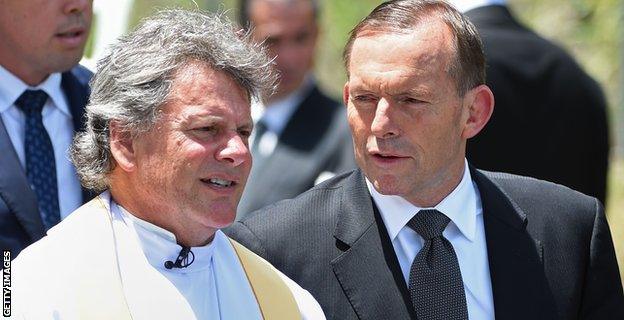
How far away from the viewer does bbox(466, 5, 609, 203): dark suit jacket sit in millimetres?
5754

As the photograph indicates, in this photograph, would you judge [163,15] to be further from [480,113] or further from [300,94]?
[300,94]

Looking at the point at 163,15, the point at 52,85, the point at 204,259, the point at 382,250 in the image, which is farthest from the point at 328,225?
the point at 52,85

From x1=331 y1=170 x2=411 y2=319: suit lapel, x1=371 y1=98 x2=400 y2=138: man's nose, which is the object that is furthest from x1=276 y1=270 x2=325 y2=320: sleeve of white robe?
x1=371 y1=98 x2=400 y2=138: man's nose

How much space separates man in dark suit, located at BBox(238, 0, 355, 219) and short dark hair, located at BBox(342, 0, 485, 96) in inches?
76.5

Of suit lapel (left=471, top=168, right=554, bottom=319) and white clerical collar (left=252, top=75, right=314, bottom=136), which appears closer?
suit lapel (left=471, top=168, right=554, bottom=319)

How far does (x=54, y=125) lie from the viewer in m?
4.56

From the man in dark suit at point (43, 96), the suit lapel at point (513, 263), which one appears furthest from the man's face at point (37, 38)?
the suit lapel at point (513, 263)

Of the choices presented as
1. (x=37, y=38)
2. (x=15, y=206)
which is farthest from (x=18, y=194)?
(x=37, y=38)

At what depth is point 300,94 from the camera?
6.83m

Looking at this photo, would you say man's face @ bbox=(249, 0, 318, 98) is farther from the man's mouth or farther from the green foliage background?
the green foliage background

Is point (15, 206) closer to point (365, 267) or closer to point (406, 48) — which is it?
point (365, 267)

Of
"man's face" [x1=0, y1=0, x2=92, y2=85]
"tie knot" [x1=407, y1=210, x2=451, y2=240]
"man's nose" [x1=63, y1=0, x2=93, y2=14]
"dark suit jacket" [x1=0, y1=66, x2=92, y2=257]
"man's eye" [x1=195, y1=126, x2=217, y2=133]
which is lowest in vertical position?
"dark suit jacket" [x1=0, y1=66, x2=92, y2=257]

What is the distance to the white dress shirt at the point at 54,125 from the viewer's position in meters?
4.45

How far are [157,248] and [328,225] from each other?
1.92 feet
